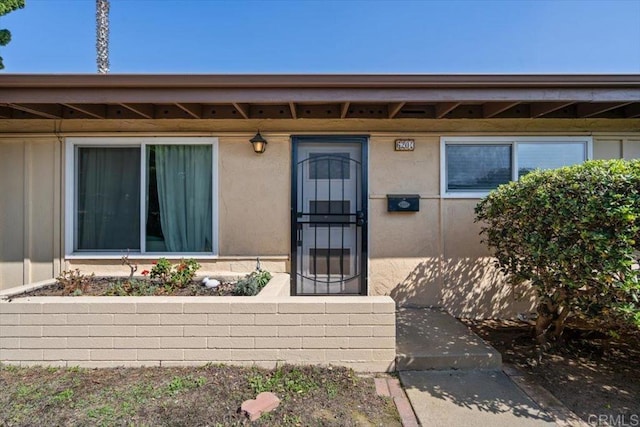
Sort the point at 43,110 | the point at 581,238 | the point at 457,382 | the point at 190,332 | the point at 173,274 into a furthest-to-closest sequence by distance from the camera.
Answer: the point at 43,110, the point at 173,274, the point at 190,332, the point at 457,382, the point at 581,238

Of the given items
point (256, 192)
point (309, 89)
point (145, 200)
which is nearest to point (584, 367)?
point (309, 89)

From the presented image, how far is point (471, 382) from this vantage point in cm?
256

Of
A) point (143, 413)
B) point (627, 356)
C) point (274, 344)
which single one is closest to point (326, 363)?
point (274, 344)

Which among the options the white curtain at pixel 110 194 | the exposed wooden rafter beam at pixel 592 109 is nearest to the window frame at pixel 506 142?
the exposed wooden rafter beam at pixel 592 109

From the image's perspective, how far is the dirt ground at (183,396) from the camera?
6.73 feet

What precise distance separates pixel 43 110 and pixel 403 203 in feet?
14.2

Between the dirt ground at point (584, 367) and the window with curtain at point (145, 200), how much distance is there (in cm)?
361

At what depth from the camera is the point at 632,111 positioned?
3.84 m

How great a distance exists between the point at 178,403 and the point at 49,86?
3105 millimetres

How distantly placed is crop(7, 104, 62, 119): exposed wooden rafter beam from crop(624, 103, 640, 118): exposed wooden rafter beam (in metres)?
6.73

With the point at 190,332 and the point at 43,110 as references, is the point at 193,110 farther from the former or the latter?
the point at 190,332

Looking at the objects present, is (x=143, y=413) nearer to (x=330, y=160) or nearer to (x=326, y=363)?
(x=326, y=363)

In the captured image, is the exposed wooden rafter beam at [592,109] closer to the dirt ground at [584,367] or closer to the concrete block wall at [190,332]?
the dirt ground at [584,367]

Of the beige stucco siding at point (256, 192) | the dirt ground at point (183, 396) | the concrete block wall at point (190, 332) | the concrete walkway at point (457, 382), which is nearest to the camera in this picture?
the dirt ground at point (183, 396)
